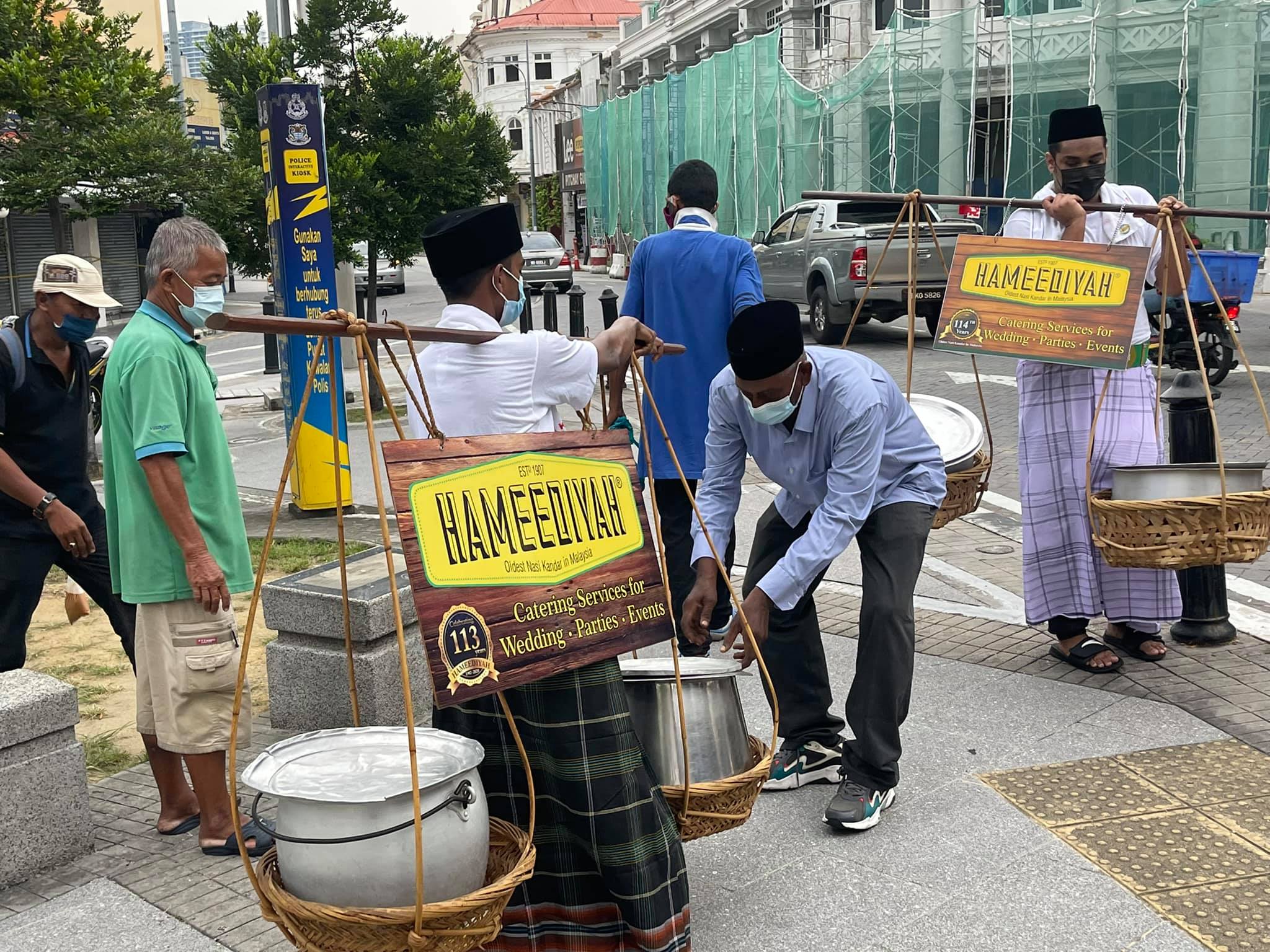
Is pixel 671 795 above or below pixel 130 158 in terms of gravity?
below

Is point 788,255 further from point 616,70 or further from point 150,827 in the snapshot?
point 616,70

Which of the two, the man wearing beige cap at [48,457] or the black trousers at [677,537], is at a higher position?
the man wearing beige cap at [48,457]

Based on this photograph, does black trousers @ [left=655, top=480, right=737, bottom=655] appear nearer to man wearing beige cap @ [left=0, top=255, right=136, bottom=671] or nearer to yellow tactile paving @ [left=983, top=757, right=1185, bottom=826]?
yellow tactile paving @ [left=983, top=757, right=1185, bottom=826]

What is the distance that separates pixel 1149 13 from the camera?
66.3 ft

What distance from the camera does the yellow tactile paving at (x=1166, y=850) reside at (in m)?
3.51

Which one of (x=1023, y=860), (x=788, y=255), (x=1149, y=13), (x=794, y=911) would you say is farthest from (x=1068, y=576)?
(x=1149, y=13)

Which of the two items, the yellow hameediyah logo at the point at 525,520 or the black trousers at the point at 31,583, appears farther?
the black trousers at the point at 31,583

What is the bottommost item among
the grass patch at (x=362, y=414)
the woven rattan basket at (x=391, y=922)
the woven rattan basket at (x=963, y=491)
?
the grass patch at (x=362, y=414)

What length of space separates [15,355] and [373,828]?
8.52 feet

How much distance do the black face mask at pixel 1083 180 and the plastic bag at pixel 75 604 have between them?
4810 millimetres

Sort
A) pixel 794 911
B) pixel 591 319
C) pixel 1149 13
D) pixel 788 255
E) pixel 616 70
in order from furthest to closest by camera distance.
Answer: pixel 616 70, pixel 591 319, pixel 1149 13, pixel 788 255, pixel 794 911

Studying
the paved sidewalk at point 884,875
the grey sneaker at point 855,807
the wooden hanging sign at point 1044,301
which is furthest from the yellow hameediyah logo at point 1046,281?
the grey sneaker at point 855,807

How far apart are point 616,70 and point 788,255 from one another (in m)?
39.0

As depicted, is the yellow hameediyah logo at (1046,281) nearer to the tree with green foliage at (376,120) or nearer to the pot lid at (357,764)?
the pot lid at (357,764)
